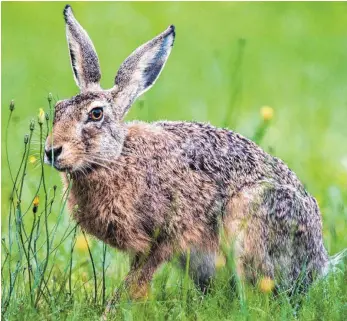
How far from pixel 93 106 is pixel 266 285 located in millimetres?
1451

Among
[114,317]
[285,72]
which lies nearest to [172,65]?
[285,72]

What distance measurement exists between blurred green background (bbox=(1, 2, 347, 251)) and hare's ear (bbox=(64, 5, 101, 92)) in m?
2.14

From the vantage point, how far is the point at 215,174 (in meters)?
6.49

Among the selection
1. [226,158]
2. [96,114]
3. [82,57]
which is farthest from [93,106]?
[226,158]

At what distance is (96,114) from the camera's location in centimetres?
610

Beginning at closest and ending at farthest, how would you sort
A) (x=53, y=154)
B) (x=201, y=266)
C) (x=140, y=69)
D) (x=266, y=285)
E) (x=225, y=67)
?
1. (x=53, y=154)
2. (x=266, y=285)
3. (x=140, y=69)
4. (x=201, y=266)
5. (x=225, y=67)

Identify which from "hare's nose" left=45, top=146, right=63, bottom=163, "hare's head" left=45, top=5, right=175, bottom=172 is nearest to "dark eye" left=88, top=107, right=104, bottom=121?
"hare's head" left=45, top=5, right=175, bottom=172

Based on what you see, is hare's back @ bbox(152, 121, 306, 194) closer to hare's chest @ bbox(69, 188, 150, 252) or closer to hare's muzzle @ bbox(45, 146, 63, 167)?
hare's chest @ bbox(69, 188, 150, 252)

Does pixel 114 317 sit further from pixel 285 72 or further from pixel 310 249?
pixel 285 72

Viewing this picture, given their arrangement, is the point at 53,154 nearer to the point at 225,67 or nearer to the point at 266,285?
the point at 266,285

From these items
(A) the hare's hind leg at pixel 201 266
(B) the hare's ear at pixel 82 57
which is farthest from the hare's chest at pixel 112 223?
(B) the hare's ear at pixel 82 57

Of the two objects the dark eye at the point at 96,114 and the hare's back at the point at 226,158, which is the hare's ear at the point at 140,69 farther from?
the hare's back at the point at 226,158

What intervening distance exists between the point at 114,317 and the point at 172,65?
6954 millimetres

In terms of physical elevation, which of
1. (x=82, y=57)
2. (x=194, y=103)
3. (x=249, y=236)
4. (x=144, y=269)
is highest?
(x=194, y=103)
